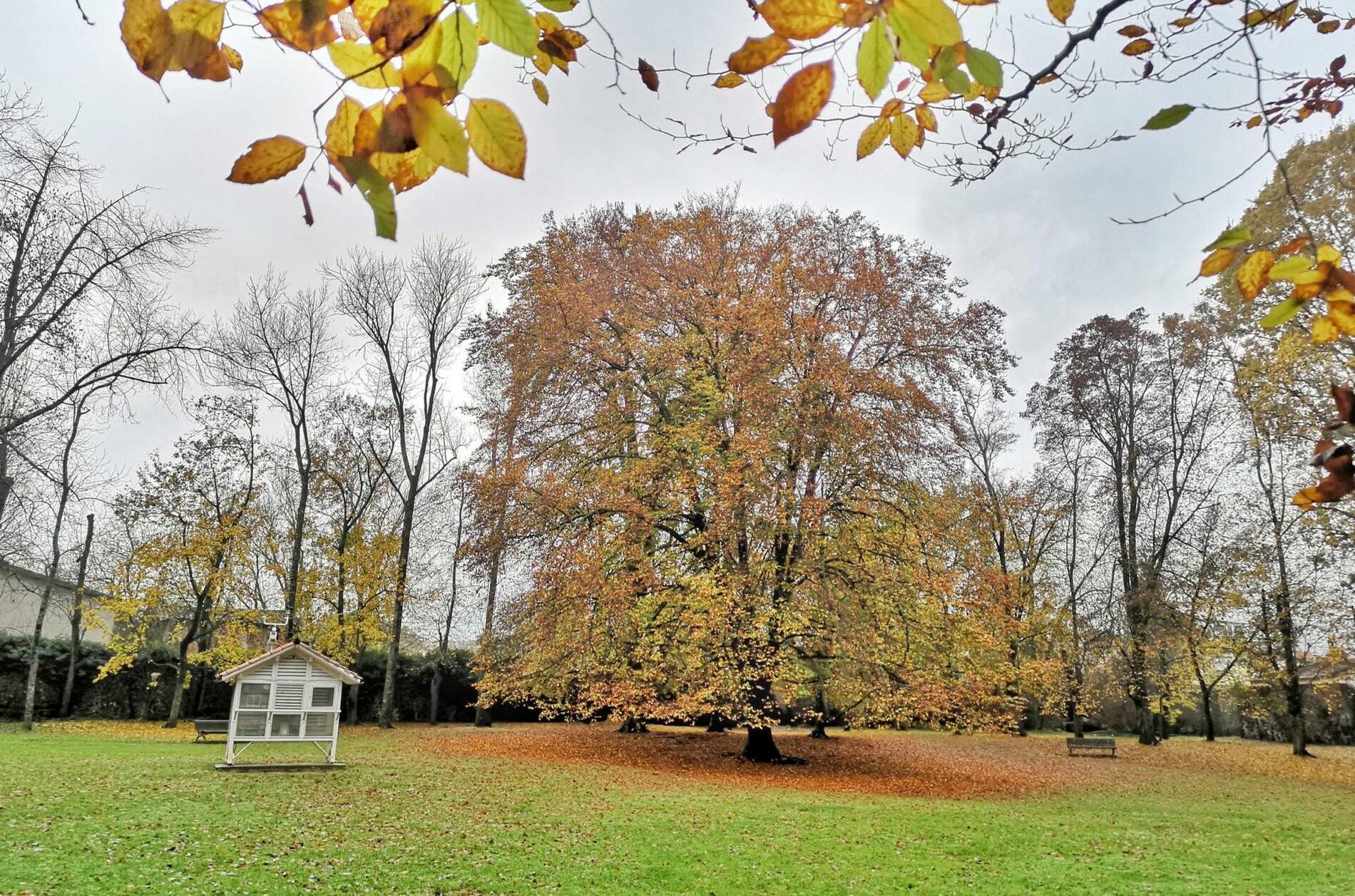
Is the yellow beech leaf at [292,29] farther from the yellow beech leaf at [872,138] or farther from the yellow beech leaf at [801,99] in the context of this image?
the yellow beech leaf at [872,138]

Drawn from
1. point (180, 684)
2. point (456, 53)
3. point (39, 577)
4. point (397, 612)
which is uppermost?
point (39, 577)

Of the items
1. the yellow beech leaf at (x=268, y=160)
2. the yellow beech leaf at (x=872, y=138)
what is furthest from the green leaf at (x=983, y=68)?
the yellow beech leaf at (x=268, y=160)

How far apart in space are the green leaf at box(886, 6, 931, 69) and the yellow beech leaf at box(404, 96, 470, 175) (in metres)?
0.44

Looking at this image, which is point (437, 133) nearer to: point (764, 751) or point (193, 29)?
point (193, 29)

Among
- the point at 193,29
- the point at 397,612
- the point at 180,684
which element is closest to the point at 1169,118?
the point at 193,29

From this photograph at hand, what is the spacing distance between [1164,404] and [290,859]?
27.0m

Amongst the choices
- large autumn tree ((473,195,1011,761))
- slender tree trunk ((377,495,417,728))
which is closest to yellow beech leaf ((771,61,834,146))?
large autumn tree ((473,195,1011,761))

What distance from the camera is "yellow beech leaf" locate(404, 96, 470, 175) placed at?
0.68 m

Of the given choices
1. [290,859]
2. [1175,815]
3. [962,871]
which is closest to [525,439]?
[290,859]

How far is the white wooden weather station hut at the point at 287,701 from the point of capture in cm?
1180

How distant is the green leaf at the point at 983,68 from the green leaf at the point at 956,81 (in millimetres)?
49

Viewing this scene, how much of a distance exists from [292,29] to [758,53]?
0.52 metres

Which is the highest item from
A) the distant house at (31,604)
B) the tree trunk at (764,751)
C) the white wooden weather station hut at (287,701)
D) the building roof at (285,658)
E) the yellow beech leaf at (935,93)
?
the yellow beech leaf at (935,93)

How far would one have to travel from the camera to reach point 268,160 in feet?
2.41
